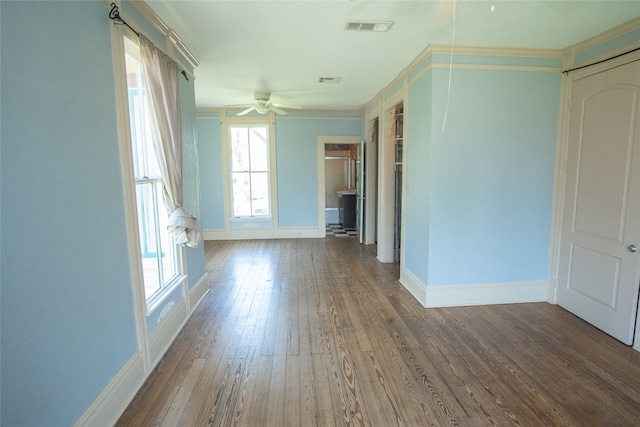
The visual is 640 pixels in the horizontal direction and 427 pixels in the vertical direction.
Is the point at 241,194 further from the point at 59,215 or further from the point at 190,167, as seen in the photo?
the point at 59,215

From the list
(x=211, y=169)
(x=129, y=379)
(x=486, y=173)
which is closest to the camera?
(x=129, y=379)

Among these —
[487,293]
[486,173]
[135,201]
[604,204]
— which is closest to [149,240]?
[135,201]

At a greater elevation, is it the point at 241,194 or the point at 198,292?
the point at 241,194

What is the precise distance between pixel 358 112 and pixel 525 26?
4.17 m

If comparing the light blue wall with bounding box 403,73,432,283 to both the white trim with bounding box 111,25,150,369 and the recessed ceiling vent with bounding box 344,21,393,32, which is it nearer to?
the recessed ceiling vent with bounding box 344,21,393,32

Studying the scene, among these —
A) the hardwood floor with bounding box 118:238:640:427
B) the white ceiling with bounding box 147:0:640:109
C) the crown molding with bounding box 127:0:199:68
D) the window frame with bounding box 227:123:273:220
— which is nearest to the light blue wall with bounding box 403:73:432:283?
the white ceiling with bounding box 147:0:640:109

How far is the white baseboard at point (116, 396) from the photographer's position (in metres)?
1.72

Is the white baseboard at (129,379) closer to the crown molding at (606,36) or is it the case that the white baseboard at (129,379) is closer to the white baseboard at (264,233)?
the white baseboard at (264,233)

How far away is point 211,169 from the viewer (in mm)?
6574

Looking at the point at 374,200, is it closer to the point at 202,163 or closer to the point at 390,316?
the point at 390,316

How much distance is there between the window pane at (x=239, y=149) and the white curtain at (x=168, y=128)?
3.72 meters

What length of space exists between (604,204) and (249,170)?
571 cm

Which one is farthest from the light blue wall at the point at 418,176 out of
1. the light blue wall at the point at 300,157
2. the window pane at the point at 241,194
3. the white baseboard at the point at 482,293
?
the window pane at the point at 241,194

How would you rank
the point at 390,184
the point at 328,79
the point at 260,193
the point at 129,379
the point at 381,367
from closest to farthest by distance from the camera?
the point at 129,379
the point at 381,367
the point at 328,79
the point at 390,184
the point at 260,193
